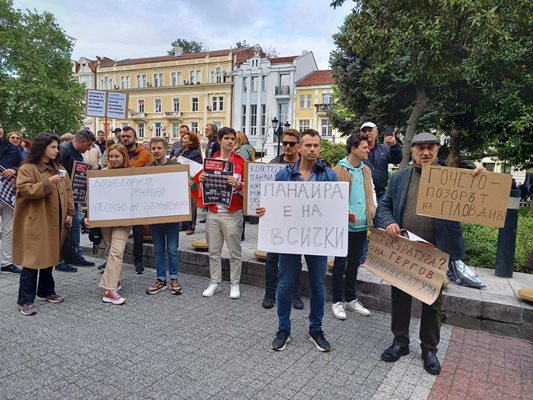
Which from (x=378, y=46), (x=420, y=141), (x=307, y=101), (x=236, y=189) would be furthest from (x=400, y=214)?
(x=307, y=101)

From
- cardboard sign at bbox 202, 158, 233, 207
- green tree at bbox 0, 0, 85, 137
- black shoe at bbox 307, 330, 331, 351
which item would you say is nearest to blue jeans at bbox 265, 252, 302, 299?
cardboard sign at bbox 202, 158, 233, 207

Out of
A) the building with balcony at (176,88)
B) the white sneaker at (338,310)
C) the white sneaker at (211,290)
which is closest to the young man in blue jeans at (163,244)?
the white sneaker at (211,290)

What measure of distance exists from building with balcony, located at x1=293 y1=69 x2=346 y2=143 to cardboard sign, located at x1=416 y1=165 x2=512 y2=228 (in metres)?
44.7

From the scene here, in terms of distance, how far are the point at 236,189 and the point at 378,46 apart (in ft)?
22.3

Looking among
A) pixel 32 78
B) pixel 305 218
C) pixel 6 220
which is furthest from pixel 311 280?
pixel 32 78

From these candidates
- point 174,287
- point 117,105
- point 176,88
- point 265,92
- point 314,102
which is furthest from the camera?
point 176,88

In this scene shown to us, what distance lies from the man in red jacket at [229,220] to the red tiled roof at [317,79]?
149 ft

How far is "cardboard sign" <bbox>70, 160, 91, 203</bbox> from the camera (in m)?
6.02

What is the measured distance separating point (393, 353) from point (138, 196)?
3.51 metres

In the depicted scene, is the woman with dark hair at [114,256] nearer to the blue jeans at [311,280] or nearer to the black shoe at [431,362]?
the blue jeans at [311,280]

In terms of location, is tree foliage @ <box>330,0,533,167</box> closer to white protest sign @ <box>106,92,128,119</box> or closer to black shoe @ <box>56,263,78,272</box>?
white protest sign @ <box>106,92,128,119</box>

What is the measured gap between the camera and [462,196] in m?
3.38

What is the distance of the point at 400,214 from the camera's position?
364cm

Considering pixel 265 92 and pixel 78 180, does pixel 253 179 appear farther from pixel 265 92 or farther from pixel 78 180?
pixel 265 92
